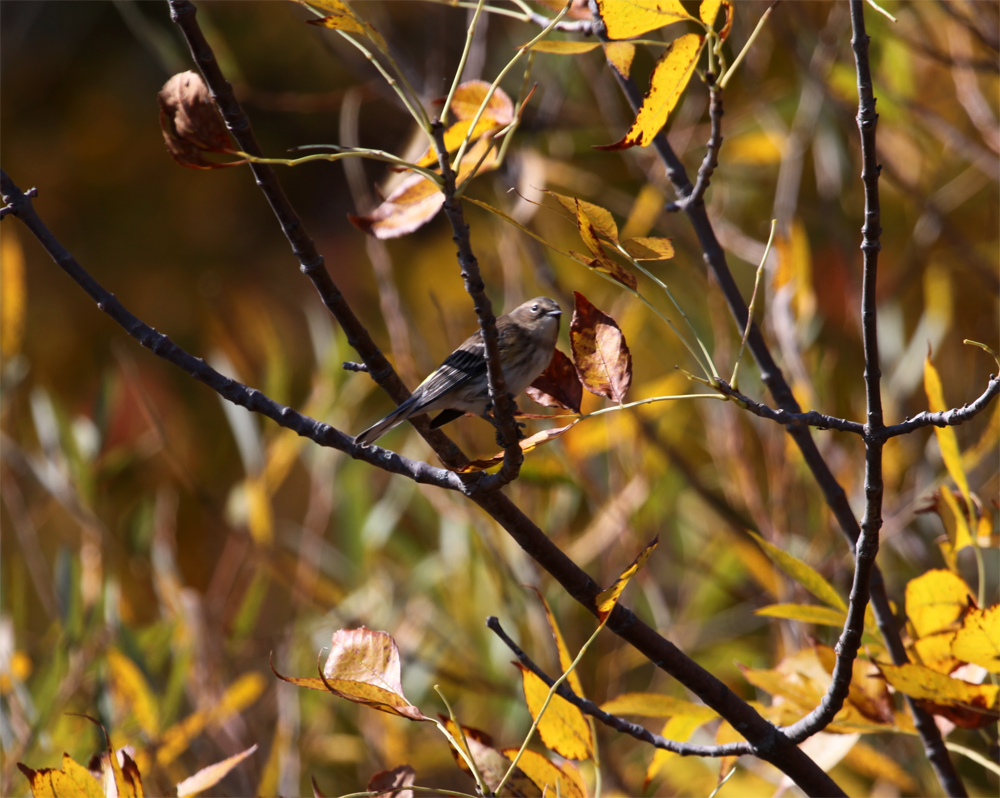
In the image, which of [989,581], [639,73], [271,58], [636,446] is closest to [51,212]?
[271,58]

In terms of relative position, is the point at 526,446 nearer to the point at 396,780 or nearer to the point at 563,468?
the point at 396,780

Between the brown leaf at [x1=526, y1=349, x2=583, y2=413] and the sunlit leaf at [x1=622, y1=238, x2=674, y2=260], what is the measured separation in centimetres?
19

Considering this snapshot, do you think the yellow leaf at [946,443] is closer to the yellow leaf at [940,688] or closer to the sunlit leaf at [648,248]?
the yellow leaf at [940,688]

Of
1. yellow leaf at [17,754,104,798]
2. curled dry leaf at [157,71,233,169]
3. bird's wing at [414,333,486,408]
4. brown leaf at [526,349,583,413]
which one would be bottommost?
bird's wing at [414,333,486,408]

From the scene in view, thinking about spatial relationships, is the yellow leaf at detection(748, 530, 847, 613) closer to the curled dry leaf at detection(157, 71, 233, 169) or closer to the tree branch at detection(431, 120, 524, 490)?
the tree branch at detection(431, 120, 524, 490)

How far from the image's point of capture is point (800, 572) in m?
1.24

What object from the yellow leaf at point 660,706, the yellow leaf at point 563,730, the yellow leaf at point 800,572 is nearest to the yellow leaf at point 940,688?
the yellow leaf at point 800,572

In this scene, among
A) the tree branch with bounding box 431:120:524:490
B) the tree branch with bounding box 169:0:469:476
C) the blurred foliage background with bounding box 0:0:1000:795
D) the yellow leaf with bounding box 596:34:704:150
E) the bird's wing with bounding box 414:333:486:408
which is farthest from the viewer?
the blurred foliage background with bounding box 0:0:1000:795

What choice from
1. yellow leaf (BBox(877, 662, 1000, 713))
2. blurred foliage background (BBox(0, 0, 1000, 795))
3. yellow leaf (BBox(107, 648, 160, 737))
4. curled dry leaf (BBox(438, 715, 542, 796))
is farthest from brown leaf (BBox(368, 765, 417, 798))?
yellow leaf (BBox(107, 648, 160, 737))

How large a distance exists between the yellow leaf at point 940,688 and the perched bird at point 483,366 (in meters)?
1.00

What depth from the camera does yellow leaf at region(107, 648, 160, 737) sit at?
2.02m

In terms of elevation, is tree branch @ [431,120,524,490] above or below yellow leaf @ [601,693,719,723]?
above

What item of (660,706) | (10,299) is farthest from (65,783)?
(10,299)

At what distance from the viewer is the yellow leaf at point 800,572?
47.3 inches
